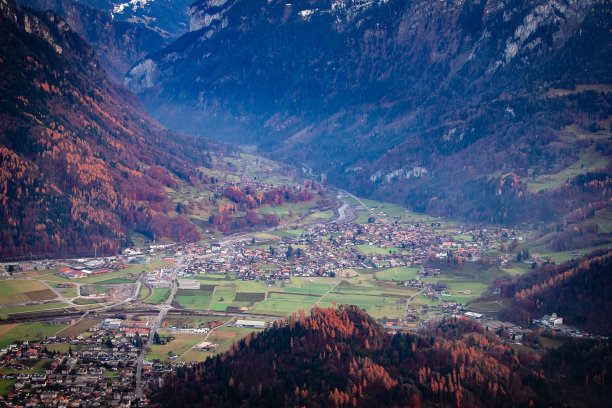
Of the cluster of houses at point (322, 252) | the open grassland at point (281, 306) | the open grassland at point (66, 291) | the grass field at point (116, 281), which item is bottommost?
the open grassland at point (281, 306)

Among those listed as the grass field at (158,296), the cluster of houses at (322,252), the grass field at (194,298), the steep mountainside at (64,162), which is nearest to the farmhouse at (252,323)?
the grass field at (194,298)

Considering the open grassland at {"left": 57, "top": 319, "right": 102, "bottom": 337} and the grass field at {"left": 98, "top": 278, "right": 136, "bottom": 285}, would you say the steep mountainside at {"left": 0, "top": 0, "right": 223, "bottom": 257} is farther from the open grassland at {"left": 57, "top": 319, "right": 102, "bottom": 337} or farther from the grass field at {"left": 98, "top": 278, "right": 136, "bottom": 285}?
the open grassland at {"left": 57, "top": 319, "right": 102, "bottom": 337}

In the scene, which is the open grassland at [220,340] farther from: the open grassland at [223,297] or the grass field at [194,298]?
the grass field at [194,298]

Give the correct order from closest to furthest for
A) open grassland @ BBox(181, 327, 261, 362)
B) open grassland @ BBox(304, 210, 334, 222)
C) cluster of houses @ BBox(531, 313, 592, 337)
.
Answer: open grassland @ BBox(181, 327, 261, 362) < cluster of houses @ BBox(531, 313, 592, 337) < open grassland @ BBox(304, 210, 334, 222)

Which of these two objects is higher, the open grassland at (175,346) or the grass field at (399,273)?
the grass field at (399,273)

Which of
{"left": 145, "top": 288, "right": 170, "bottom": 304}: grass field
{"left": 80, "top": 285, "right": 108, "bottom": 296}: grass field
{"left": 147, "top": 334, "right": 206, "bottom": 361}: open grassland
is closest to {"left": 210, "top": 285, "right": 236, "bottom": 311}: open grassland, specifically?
{"left": 145, "top": 288, "right": 170, "bottom": 304}: grass field
